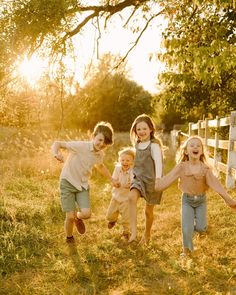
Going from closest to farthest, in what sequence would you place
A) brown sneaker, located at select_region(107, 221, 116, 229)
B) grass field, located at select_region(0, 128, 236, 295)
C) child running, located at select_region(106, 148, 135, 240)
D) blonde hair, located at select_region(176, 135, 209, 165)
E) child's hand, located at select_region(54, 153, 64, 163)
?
grass field, located at select_region(0, 128, 236, 295)
blonde hair, located at select_region(176, 135, 209, 165)
child's hand, located at select_region(54, 153, 64, 163)
child running, located at select_region(106, 148, 135, 240)
brown sneaker, located at select_region(107, 221, 116, 229)

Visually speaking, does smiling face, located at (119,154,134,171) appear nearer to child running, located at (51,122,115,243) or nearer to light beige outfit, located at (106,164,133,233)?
light beige outfit, located at (106,164,133,233)

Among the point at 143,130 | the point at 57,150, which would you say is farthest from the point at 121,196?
the point at 57,150

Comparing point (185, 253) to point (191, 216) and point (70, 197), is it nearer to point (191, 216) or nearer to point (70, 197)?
point (191, 216)

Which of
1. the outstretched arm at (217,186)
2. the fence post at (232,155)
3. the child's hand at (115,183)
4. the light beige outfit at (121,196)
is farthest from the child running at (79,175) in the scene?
the fence post at (232,155)

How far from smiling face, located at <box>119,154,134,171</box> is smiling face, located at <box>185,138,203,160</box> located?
1336mm

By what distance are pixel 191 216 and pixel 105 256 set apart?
1.04 meters

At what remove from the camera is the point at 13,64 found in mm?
7117

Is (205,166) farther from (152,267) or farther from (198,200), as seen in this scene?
(152,267)

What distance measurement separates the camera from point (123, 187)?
6.48 metres

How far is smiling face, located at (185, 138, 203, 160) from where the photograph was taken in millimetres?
5160

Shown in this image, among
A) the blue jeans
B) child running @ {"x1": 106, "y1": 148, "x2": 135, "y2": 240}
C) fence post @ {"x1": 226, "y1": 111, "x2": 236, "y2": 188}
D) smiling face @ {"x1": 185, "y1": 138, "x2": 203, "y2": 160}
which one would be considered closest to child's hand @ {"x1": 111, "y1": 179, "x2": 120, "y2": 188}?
child running @ {"x1": 106, "y1": 148, "x2": 135, "y2": 240}

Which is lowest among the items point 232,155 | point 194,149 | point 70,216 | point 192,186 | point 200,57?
point 70,216

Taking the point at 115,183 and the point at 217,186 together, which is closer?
the point at 217,186

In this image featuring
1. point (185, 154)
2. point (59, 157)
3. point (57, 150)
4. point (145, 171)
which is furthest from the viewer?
point (145, 171)
